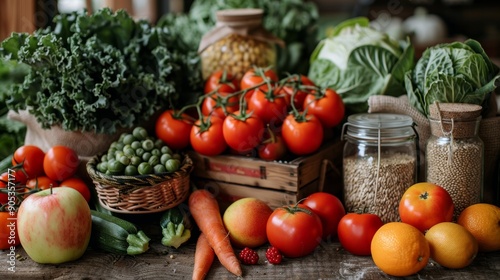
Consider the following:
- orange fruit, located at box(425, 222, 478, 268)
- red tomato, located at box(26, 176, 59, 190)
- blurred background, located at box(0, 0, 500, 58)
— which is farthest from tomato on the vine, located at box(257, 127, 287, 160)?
blurred background, located at box(0, 0, 500, 58)

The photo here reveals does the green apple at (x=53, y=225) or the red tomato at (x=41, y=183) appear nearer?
the green apple at (x=53, y=225)

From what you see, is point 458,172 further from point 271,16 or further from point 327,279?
point 271,16

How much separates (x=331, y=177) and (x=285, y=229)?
44 centimetres

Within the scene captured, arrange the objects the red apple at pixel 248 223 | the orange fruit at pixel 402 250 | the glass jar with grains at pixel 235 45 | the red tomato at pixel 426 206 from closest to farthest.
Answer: the orange fruit at pixel 402 250 → the red tomato at pixel 426 206 → the red apple at pixel 248 223 → the glass jar with grains at pixel 235 45

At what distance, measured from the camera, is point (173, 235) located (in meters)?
1.45

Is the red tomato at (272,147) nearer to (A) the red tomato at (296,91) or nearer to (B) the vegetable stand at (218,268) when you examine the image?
(A) the red tomato at (296,91)

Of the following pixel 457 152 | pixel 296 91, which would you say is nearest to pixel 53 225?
pixel 296 91

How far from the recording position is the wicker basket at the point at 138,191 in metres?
1.46

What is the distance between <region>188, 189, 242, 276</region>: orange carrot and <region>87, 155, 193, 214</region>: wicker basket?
63mm

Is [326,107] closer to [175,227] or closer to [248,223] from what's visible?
[248,223]

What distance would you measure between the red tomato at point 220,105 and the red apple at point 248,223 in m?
0.29

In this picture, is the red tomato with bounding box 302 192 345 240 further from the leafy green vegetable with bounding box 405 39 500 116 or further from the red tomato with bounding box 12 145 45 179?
the red tomato with bounding box 12 145 45 179

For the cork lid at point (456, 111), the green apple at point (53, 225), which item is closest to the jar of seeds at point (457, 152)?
the cork lid at point (456, 111)

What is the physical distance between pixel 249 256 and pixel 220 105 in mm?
489
